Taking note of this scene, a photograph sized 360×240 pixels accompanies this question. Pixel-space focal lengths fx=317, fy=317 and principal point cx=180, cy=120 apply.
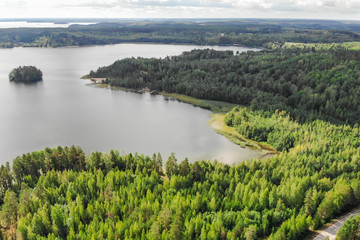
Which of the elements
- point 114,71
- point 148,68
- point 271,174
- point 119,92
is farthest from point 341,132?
point 114,71

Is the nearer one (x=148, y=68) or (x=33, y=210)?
(x=33, y=210)

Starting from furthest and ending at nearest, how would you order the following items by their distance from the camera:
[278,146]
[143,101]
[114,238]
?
[143,101] → [278,146] → [114,238]

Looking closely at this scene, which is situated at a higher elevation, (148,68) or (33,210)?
(148,68)

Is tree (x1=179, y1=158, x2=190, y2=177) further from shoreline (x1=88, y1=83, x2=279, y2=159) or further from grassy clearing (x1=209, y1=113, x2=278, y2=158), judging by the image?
grassy clearing (x1=209, y1=113, x2=278, y2=158)

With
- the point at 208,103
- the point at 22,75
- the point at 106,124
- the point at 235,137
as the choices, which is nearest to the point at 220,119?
the point at 235,137

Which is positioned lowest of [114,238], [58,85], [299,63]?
[114,238]

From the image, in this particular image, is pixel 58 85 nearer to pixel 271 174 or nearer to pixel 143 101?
pixel 143 101

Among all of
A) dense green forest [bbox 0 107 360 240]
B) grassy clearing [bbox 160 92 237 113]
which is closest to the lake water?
grassy clearing [bbox 160 92 237 113]
